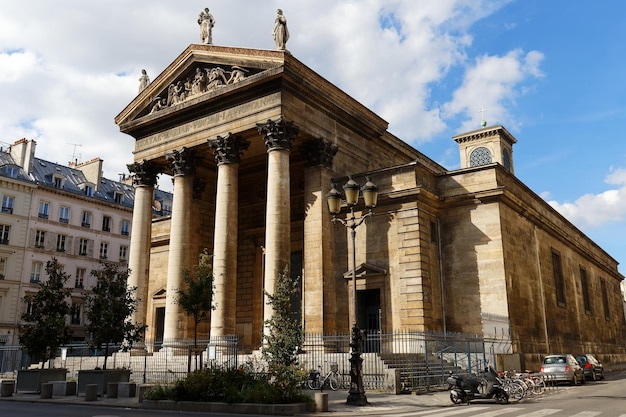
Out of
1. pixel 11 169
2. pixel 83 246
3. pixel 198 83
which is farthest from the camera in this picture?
pixel 83 246

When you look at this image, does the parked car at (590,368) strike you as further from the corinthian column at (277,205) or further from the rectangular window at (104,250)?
the rectangular window at (104,250)

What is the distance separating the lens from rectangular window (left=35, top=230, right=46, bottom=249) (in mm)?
45994

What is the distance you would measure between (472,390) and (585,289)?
30.8 meters

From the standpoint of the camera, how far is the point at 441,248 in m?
28.0

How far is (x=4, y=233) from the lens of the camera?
43938 millimetres

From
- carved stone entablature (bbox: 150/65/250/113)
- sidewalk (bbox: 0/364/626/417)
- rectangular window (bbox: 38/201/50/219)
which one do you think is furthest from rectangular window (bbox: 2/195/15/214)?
sidewalk (bbox: 0/364/626/417)

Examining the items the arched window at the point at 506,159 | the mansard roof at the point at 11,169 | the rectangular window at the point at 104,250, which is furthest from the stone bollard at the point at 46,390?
the arched window at the point at 506,159

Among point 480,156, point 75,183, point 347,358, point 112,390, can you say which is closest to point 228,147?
point 347,358

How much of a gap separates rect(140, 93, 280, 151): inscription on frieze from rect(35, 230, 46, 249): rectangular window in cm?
1932

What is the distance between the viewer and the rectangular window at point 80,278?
48.4 meters

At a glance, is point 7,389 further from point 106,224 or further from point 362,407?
point 106,224

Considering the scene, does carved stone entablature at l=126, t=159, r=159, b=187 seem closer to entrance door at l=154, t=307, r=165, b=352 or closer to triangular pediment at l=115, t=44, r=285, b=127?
triangular pediment at l=115, t=44, r=285, b=127

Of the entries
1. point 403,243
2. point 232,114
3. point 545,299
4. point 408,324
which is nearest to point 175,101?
point 232,114

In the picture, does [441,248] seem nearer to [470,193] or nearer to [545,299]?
[470,193]
